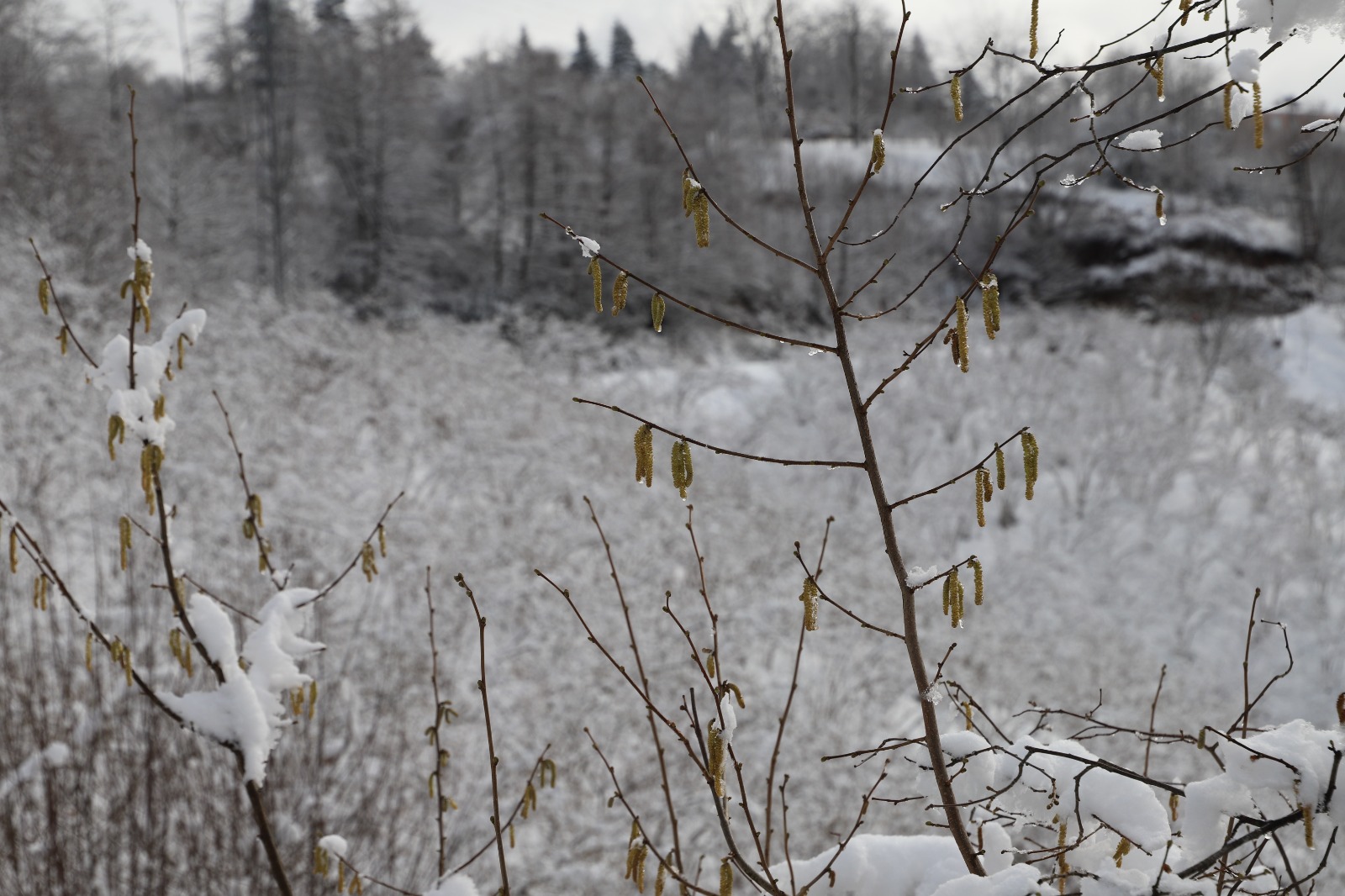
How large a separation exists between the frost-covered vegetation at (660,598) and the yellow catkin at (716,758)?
0.01 meters

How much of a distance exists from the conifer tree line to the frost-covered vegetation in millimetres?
1388

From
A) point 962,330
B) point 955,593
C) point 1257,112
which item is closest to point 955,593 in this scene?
point 955,593

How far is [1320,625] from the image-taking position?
30.6ft

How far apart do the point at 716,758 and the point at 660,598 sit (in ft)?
19.4

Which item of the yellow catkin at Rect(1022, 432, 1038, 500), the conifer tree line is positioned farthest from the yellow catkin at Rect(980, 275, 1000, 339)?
the conifer tree line

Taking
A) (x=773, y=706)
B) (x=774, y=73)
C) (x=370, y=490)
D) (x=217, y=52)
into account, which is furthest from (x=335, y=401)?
(x=774, y=73)

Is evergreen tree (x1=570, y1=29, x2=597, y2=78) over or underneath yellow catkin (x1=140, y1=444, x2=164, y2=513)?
over

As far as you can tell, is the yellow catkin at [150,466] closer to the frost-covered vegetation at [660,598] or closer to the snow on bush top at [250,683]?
the frost-covered vegetation at [660,598]

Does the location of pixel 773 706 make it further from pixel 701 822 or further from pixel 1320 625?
pixel 1320 625

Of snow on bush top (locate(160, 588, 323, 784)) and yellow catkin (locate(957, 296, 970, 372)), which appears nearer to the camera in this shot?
yellow catkin (locate(957, 296, 970, 372))

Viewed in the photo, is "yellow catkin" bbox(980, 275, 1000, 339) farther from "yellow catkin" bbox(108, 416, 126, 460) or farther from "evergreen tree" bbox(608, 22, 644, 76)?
"evergreen tree" bbox(608, 22, 644, 76)

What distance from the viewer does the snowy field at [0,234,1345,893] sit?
11.7ft

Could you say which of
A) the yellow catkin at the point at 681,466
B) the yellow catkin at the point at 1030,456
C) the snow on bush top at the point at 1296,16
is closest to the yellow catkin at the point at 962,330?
the yellow catkin at the point at 1030,456

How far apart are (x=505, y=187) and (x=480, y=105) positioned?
7.48ft
